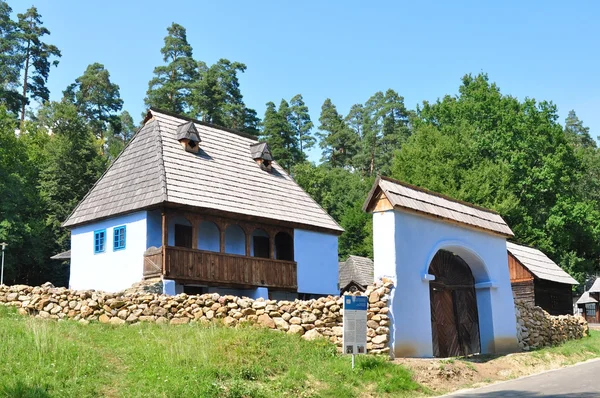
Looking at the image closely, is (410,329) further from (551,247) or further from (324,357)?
(551,247)

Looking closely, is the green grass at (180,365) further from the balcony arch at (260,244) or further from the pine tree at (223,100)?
the pine tree at (223,100)

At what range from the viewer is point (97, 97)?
202 feet

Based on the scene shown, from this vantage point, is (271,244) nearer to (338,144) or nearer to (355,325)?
(355,325)

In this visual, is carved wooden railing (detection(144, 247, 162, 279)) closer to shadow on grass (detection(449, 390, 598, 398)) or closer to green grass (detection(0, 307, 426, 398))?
green grass (detection(0, 307, 426, 398))

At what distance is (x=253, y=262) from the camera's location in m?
25.2

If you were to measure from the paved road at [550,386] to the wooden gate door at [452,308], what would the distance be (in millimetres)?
2919

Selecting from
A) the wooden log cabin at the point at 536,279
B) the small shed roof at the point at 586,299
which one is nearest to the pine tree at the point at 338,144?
the small shed roof at the point at 586,299

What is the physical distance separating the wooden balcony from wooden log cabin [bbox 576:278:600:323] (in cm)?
3251

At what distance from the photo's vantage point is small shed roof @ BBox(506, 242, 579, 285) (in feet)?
107

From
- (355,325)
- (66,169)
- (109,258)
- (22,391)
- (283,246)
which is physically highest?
(66,169)

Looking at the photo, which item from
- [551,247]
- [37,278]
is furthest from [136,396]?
[551,247]

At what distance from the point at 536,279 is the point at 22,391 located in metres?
28.1

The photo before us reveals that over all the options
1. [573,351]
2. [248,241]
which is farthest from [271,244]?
[573,351]

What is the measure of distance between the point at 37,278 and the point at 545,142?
33.4 m
